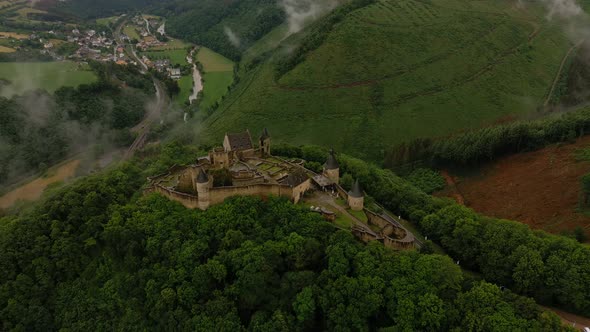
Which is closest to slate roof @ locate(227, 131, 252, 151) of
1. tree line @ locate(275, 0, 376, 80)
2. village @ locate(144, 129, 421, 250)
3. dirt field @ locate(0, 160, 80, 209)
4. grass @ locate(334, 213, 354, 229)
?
village @ locate(144, 129, 421, 250)

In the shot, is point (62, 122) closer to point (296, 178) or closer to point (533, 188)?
point (296, 178)

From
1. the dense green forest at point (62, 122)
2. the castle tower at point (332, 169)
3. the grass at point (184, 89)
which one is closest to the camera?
the castle tower at point (332, 169)

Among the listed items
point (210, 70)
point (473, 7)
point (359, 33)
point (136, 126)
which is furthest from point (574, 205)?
point (210, 70)

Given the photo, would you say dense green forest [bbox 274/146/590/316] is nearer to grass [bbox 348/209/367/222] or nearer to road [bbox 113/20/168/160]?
grass [bbox 348/209/367/222]

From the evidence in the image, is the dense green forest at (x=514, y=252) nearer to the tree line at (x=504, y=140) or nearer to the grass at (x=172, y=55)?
the tree line at (x=504, y=140)

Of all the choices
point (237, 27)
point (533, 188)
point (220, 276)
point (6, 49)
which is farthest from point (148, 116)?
point (533, 188)

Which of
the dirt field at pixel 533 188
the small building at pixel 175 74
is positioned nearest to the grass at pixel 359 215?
the dirt field at pixel 533 188

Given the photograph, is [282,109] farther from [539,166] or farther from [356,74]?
[539,166]

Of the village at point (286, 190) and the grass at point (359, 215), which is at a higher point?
the village at point (286, 190)
